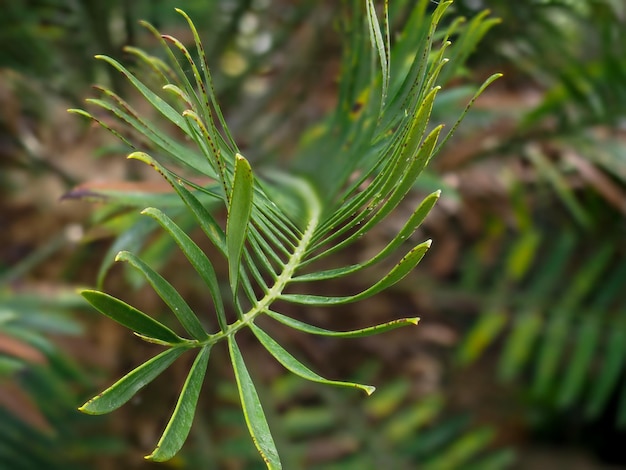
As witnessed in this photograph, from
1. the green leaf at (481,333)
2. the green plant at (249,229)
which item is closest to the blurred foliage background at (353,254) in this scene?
the green leaf at (481,333)

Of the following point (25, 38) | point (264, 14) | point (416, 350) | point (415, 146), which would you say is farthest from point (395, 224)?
point (415, 146)

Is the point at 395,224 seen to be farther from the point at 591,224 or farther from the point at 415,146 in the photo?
the point at 415,146

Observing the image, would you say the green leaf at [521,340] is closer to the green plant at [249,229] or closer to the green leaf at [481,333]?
the green leaf at [481,333]

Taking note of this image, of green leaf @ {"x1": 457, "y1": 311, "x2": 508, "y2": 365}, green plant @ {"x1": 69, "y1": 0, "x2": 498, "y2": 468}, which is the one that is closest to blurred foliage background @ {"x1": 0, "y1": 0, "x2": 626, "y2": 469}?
green leaf @ {"x1": 457, "y1": 311, "x2": 508, "y2": 365}

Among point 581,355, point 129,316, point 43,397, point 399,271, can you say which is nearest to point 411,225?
point 399,271

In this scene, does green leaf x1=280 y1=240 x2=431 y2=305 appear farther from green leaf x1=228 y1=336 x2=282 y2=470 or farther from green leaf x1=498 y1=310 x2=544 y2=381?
green leaf x1=498 y1=310 x2=544 y2=381

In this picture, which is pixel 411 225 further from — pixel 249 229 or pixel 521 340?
pixel 521 340

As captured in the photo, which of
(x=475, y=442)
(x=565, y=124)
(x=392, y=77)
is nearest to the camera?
(x=392, y=77)
